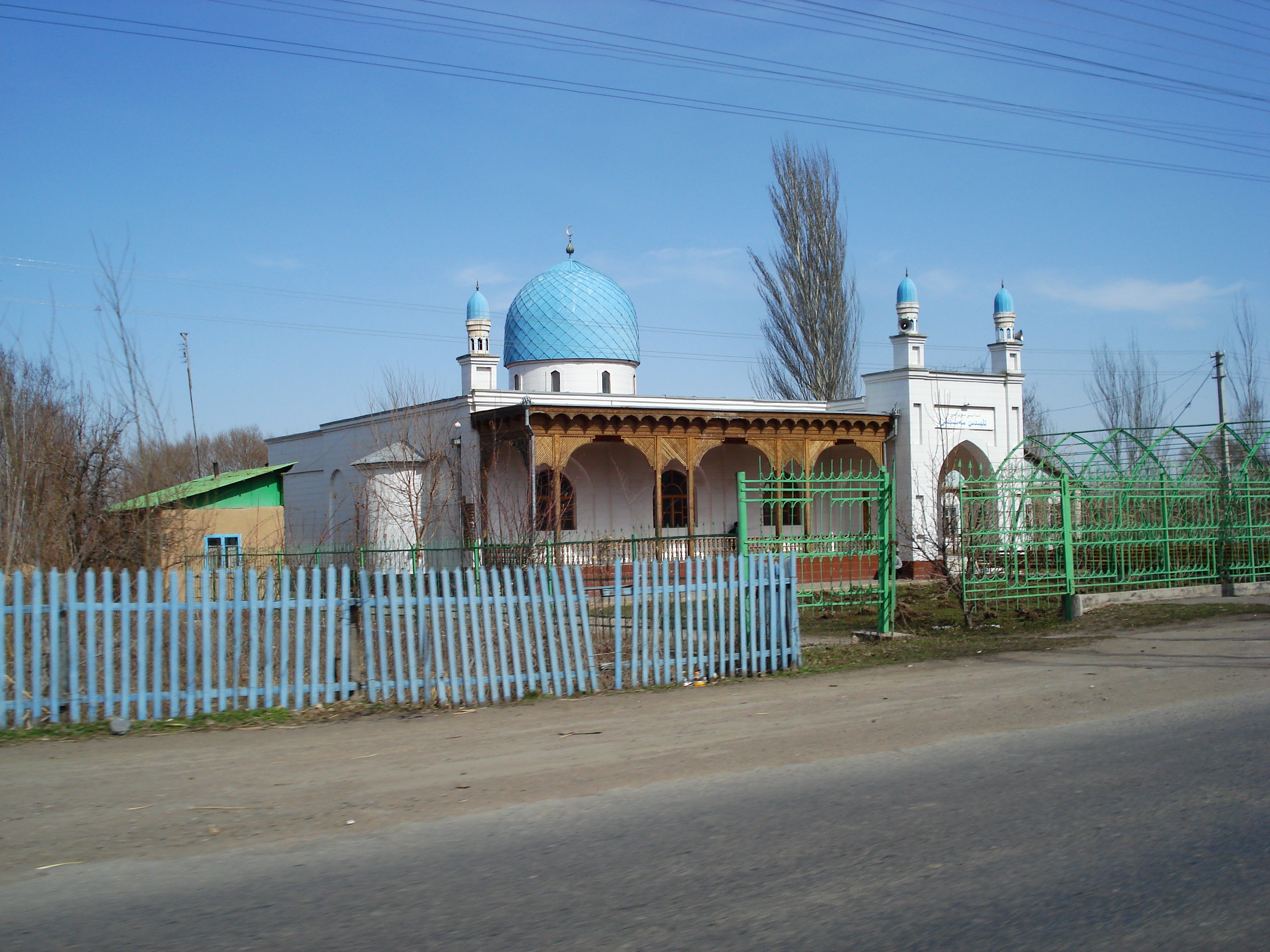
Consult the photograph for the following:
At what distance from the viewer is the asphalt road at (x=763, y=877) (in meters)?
3.65

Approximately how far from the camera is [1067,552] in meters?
14.4

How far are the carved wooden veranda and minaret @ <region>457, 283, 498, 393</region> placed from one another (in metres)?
1.75

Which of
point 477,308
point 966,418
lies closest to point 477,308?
point 477,308

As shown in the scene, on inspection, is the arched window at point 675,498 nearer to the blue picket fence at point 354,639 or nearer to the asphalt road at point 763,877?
the blue picket fence at point 354,639

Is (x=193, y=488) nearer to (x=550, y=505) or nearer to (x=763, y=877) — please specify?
(x=550, y=505)

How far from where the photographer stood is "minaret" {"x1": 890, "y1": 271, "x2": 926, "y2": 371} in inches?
1008

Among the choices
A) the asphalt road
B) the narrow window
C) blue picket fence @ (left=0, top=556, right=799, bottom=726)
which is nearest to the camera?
the asphalt road

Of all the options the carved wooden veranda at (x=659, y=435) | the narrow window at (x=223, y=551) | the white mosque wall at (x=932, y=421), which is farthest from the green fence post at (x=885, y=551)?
the white mosque wall at (x=932, y=421)

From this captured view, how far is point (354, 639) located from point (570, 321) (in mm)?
19197

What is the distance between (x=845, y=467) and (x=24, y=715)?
22382 millimetres

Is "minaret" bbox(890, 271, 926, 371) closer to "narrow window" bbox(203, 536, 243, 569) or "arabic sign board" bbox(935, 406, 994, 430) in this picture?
"arabic sign board" bbox(935, 406, 994, 430)

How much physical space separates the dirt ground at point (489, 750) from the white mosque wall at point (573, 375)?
1756 cm

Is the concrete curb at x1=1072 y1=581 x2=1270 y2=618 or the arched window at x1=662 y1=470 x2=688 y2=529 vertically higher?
the arched window at x1=662 y1=470 x2=688 y2=529

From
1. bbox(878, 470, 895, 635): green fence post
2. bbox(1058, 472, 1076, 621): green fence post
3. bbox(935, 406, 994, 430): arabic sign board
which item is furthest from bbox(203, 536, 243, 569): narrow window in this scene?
bbox(935, 406, 994, 430): arabic sign board
